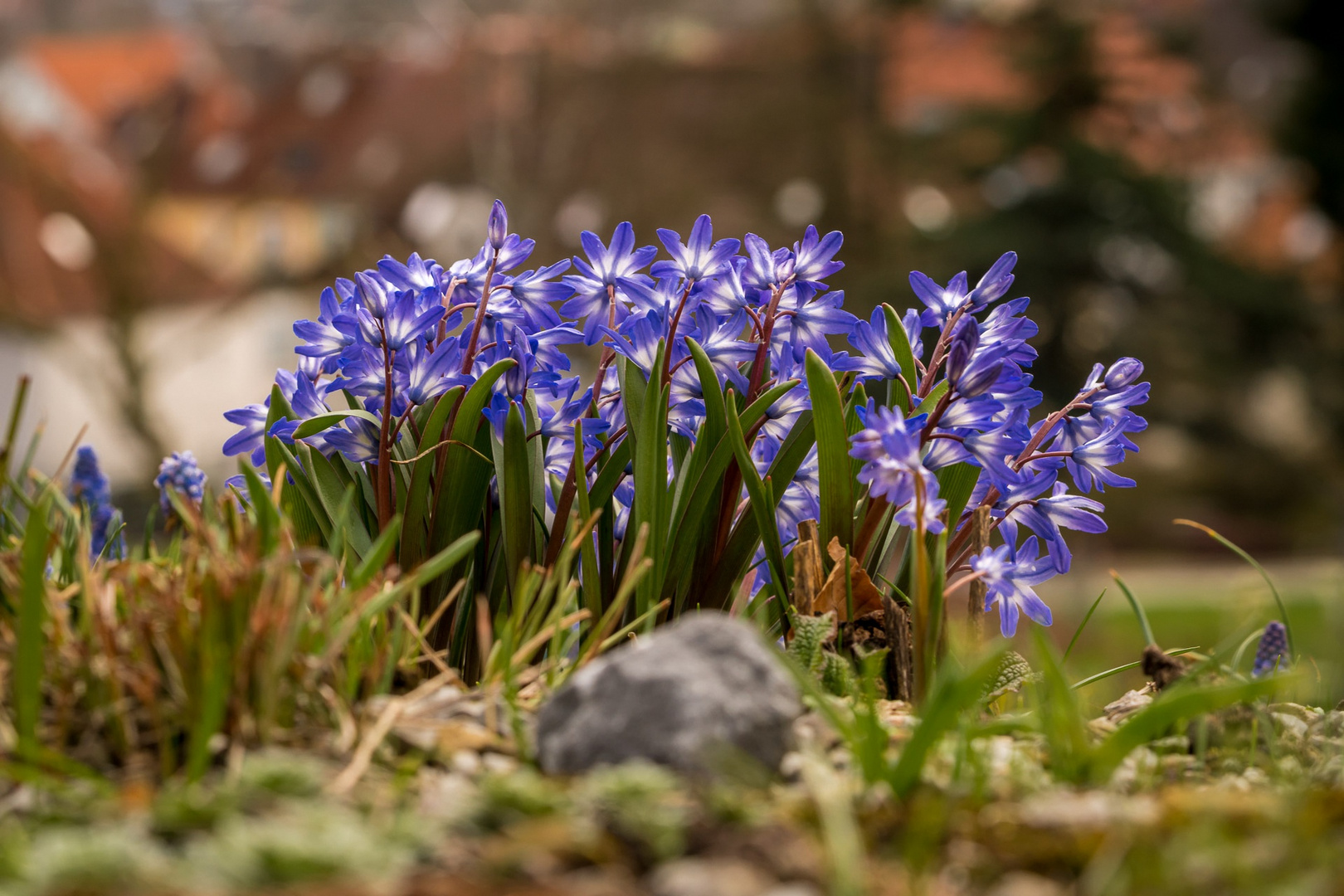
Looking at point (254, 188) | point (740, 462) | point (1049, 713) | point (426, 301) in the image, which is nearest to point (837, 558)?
point (740, 462)

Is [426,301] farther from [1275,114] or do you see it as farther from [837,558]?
[1275,114]

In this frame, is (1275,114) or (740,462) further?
(1275,114)

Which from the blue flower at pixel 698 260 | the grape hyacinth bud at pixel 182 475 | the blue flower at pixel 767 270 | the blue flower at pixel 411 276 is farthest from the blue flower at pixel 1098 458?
the grape hyacinth bud at pixel 182 475

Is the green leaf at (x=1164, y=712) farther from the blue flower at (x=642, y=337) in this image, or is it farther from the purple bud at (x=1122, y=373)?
the blue flower at (x=642, y=337)

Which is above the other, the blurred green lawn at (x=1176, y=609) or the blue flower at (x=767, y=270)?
the blue flower at (x=767, y=270)

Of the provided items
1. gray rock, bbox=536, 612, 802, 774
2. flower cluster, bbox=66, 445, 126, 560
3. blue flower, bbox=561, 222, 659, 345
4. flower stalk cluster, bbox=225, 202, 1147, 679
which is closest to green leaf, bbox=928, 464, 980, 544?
flower stalk cluster, bbox=225, 202, 1147, 679

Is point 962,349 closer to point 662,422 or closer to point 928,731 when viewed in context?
point 662,422
